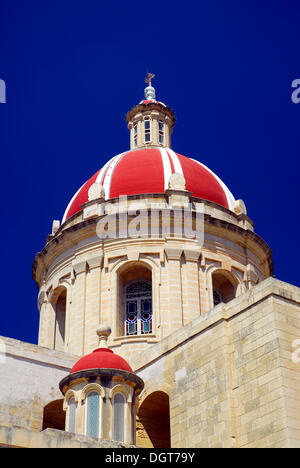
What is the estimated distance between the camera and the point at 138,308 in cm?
2950

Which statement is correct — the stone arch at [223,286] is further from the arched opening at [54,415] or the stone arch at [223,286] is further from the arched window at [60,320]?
the arched opening at [54,415]

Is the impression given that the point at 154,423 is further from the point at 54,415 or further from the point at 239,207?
the point at 239,207

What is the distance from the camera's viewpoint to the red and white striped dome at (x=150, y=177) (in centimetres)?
3181

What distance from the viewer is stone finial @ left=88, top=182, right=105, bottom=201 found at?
3173 cm

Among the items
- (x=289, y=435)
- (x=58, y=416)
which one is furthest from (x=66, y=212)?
(x=289, y=435)

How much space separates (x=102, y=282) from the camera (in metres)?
29.5

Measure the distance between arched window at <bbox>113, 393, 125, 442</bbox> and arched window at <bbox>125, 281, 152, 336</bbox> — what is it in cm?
835

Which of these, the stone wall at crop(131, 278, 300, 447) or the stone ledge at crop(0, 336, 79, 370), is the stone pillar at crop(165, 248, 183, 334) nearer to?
the stone ledge at crop(0, 336, 79, 370)

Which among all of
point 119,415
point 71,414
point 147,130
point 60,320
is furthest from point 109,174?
point 119,415

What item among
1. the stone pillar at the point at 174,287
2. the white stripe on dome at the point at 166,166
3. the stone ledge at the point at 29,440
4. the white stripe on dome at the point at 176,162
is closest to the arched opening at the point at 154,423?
the stone pillar at the point at 174,287

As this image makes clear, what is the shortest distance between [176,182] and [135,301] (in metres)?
5.33

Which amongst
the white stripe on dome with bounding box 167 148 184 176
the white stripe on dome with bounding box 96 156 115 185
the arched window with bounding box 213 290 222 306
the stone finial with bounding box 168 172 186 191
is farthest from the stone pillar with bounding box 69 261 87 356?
the white stripe on dome with bounding box 167 148 184 176

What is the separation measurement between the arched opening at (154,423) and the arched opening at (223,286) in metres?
8.06
